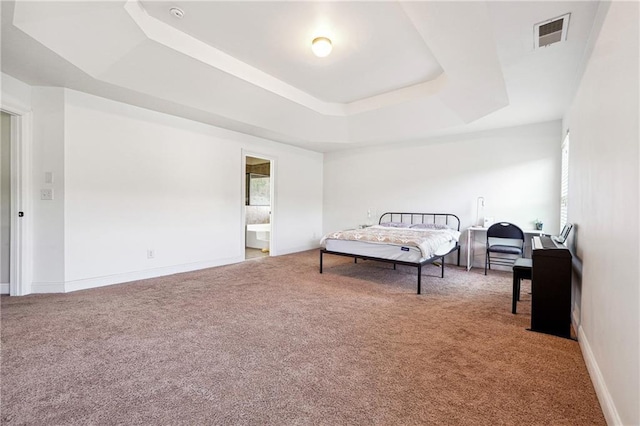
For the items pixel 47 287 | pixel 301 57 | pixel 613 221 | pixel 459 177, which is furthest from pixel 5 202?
pixel 459 177

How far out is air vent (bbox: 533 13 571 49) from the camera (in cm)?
220

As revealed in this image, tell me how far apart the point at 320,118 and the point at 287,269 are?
2.69 meters

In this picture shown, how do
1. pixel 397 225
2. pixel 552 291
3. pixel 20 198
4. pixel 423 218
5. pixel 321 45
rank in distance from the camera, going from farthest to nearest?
pixel 423 218 → pixel 397 225 → pixel 20 198 → pixel 321 45 → pixel 552 291

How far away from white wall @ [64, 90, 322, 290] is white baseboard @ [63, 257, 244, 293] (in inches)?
0.5

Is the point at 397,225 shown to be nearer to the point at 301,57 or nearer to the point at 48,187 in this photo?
the point at 301,57

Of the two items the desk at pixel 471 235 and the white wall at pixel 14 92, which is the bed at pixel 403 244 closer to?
the desk at pixel 471 235

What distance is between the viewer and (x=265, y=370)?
1.91m

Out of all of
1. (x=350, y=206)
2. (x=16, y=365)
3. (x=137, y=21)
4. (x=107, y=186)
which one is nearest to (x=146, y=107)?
(x=107, y=186)

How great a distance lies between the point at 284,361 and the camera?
2023mm

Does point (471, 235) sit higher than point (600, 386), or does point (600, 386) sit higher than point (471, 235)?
point (471, 235)

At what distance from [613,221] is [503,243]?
3936mm

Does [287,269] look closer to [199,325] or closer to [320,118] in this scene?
[199,325]

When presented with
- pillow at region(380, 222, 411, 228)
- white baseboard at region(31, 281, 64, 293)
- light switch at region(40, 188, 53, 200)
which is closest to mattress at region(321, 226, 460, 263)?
pillow at region(380, 222, 411, 228)

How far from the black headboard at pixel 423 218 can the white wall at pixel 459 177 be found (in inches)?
4.2
